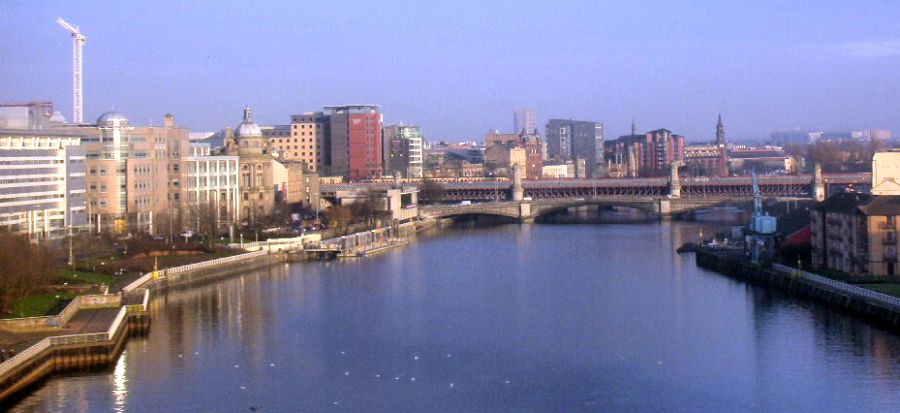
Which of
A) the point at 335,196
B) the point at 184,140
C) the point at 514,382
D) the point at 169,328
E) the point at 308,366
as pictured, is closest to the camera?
the point at 514,382

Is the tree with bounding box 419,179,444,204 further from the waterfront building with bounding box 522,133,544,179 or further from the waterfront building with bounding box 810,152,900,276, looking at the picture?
the waterfront building with bounding box 810,152,900,276

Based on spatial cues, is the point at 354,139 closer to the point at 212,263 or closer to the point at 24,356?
the point at 212,263

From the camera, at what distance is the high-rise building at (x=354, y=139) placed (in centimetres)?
4022

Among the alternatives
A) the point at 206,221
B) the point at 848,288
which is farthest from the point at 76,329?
the point at 206,221

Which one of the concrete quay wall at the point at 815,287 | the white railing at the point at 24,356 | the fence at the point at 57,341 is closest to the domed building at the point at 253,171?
the concrete quay wall at the point at 815,287

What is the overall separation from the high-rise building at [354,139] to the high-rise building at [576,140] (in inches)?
965

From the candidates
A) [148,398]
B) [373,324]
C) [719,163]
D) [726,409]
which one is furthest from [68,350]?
[719,163]

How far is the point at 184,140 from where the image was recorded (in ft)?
76.0

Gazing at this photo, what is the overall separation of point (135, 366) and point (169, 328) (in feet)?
6.66

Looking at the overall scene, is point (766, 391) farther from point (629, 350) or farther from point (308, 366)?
point (308, 366)

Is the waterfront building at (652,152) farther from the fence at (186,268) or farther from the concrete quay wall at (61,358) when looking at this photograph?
the concrete quay wall at (61,358)

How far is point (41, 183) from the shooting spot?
18484 millimetres

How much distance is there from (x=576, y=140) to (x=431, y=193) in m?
33.4

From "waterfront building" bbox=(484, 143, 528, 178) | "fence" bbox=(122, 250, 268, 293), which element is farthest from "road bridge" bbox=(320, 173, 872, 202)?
"fence" bbox=(122, 250, 268, 293)
